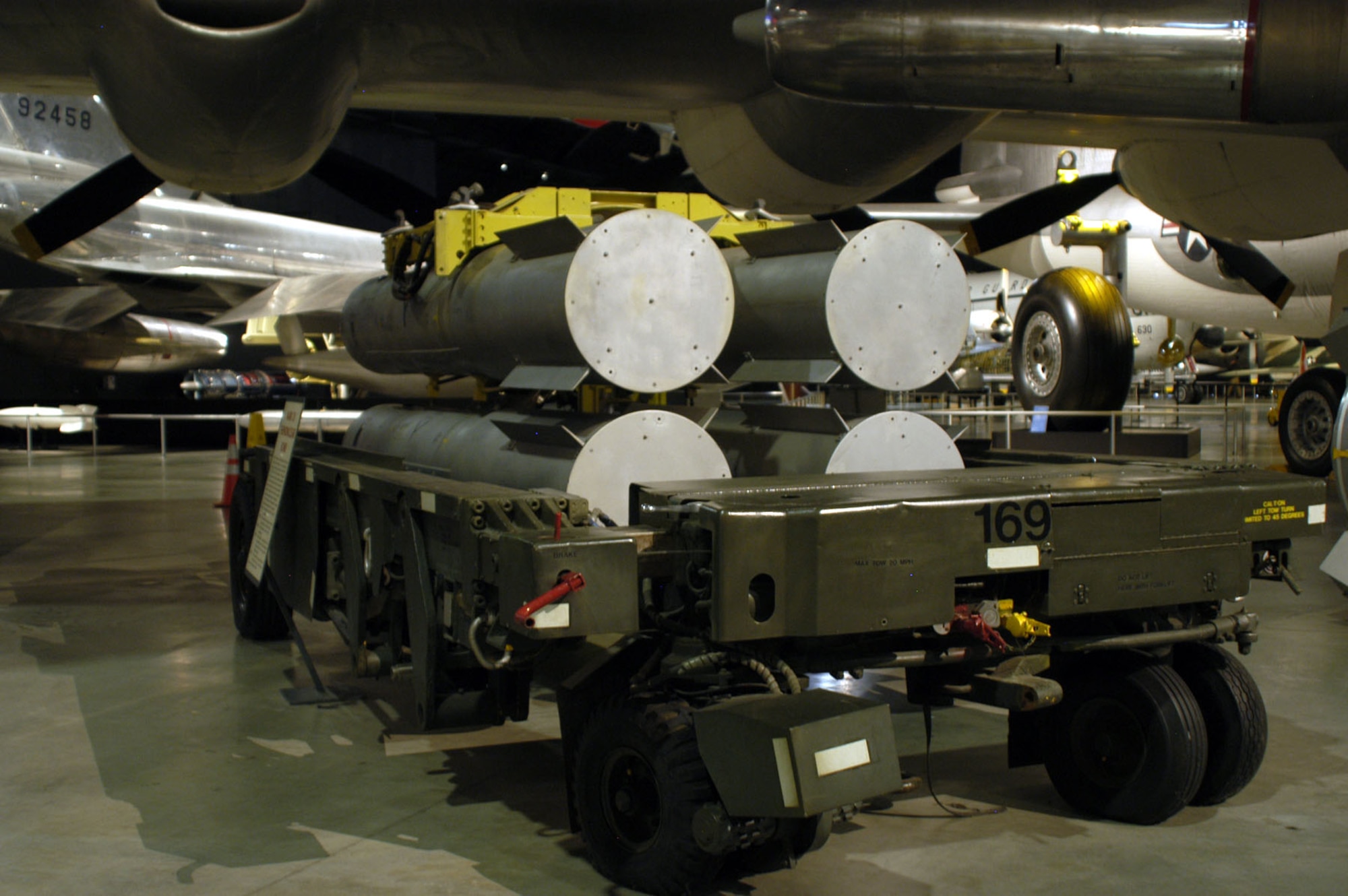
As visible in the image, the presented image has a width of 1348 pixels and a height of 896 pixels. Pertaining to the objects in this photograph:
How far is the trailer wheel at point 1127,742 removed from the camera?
13.4ft

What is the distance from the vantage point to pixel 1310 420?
49.0 feet

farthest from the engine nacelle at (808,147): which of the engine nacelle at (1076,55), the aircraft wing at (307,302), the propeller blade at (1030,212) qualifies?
the aircraft wing at (307,302)

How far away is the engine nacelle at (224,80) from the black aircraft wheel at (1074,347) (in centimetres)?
982

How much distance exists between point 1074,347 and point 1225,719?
1046 centimetres

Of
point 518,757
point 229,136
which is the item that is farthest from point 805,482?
point 229,136

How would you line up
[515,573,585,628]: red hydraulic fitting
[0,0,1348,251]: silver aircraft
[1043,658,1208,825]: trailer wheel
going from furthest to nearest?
[0,0,1348,251]: silver aircraft
[1043,658,1208,825]: trailer wheel
[515,573,585,628]: red hydraulic fitting

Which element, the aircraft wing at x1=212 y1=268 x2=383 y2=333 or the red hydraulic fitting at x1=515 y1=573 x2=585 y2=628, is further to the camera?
the aircraft wing at x1=212 y1=268 x2=383 y2=333

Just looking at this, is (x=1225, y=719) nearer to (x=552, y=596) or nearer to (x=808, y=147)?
(x=552, y=596)

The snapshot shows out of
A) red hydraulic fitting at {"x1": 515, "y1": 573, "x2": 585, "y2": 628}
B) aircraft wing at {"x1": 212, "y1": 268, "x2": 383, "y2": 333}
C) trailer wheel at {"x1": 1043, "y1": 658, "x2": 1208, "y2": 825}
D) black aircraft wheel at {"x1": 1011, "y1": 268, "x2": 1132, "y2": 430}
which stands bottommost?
trailer wheel at {"x1": 1043, "y1": 658, "x2": 1208, "y2": 825}

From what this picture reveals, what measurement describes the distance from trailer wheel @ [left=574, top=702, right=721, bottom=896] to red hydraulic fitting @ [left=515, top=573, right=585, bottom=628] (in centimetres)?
51

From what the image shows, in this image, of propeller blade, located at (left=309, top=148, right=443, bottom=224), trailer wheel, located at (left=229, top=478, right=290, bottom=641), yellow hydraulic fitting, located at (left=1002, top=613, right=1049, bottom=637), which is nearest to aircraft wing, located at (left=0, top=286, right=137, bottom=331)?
propeller blade, located at (left=309, top=148, right=443, bottom=224)

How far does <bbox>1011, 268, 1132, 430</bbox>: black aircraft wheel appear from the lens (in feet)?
46.3

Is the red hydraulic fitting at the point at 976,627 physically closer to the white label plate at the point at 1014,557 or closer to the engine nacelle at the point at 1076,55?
the white label plate at the point at 1014,557

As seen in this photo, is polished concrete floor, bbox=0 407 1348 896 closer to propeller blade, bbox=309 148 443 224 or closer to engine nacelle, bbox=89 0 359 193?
engine nacelle, bbox=89 0 359 193
